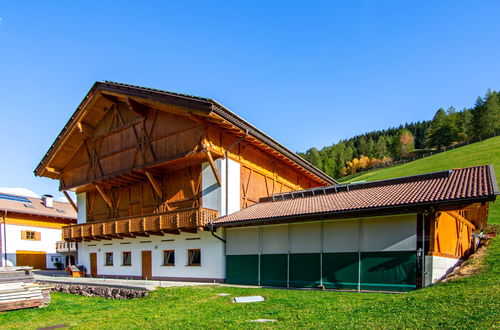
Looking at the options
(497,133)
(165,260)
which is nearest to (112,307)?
(165,260)

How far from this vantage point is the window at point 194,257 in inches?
744

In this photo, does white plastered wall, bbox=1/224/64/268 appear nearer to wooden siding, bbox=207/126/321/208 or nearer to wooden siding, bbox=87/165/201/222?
wooden siding, bbox=87/165/201/222

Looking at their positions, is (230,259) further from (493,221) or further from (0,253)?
(0,253)

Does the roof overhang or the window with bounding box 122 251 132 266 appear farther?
the window with bounding box 122 251 132 266

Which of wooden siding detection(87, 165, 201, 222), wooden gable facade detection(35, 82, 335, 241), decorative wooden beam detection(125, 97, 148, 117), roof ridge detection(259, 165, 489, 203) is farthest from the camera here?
decorative wooden beam detection(125, 97, 148, 117)

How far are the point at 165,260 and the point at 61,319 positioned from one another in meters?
10.2

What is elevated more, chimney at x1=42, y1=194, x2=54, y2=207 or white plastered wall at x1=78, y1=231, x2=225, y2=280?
chimney at x1=42, y1=194, x2=54, y2=207

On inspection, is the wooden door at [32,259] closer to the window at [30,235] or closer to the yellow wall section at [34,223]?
the window at [30,235]

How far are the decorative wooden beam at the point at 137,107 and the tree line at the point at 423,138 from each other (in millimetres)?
Answer: 69636

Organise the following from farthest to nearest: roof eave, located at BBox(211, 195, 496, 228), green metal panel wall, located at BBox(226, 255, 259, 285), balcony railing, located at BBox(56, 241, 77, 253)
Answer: balcony railing, located at BBox(56, 241, 77, 253)
green metal panel wall, located at BBox(226, 255, 259, 285)
roof eave, located at BBox(211, 195, 496, 228)

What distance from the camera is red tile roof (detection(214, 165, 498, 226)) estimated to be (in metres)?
11.8

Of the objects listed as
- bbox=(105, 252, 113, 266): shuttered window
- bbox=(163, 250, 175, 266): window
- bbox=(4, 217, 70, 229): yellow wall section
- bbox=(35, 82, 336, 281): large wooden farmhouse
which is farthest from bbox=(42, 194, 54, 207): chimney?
bbox=(163, 250, 175, 266): window

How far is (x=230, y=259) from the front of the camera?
17547mm

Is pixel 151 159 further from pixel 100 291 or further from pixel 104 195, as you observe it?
pixel 100 291
